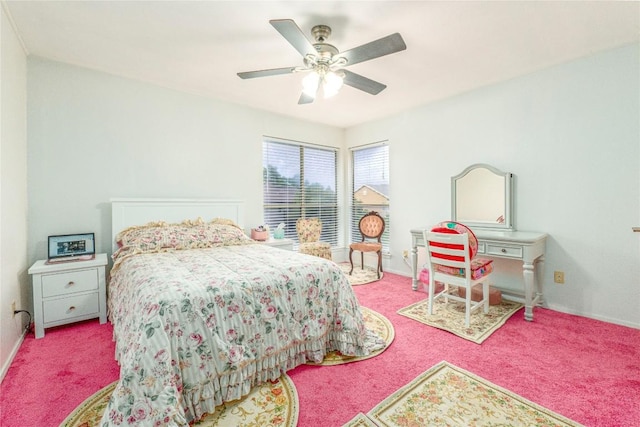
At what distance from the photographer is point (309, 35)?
7.45 feet

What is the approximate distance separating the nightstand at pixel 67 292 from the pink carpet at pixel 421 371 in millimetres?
127

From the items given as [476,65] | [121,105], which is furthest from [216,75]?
[476,65]

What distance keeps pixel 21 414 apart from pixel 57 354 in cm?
71

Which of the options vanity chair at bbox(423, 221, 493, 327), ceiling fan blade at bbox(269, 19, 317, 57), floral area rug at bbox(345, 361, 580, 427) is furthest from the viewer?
vanity chair at bbox(423, 221, 493, 327)

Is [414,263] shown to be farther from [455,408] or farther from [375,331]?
[455,408]

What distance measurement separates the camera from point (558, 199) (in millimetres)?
2875

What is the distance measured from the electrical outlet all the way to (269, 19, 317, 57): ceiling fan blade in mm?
3174

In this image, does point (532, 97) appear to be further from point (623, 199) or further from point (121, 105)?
point (121, 105)

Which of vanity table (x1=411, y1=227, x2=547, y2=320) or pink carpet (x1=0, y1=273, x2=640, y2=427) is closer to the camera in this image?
pink carpet (x1=0, y1=273, x2=640, y2=427)

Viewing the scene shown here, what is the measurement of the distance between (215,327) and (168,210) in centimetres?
215

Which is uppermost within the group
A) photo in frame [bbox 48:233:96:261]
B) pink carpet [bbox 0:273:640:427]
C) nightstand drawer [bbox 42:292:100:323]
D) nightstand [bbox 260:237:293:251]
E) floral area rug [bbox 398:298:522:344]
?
photo in frame [bbox 48:233:96:261]

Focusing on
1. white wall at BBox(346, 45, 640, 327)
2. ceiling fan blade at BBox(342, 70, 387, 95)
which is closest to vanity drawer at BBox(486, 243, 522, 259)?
white wall at BBox(346, 45, 640, 327)

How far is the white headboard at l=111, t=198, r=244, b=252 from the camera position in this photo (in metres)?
2.95

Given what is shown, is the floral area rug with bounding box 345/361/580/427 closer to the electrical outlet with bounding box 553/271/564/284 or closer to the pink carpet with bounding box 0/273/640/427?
the pink carpet with bounding box 0/273/640/427
